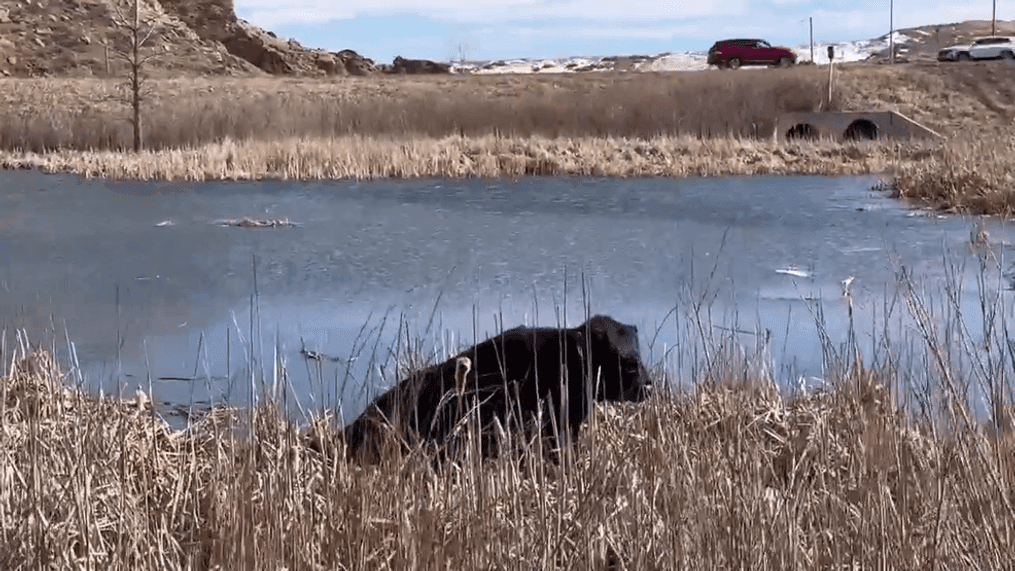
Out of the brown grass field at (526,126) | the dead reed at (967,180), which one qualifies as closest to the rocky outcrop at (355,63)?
the brown grass field at (526,126)

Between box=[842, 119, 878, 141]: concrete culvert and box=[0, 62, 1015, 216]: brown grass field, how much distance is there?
0.87 metres

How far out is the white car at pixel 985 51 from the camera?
33.8 meters

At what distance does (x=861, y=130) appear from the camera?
88.9 feet

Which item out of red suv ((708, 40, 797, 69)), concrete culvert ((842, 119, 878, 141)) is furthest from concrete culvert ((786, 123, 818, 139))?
red suv ((708, 40, 797, 69))

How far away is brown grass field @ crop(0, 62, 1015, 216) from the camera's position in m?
17.2

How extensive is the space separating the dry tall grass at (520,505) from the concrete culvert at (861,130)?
23795mm

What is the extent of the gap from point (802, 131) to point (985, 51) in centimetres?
896

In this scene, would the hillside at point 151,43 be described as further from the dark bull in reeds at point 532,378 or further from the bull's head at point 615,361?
the bull's head at point 615,361

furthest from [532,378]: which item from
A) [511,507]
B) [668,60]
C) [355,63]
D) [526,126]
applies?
[668,60]

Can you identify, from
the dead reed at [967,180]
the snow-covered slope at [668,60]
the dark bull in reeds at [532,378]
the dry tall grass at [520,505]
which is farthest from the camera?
the snow-covered slope at [668,60]

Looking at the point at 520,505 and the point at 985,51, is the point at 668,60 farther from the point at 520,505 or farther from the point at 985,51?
the point at 520,505

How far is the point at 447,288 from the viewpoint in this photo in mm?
8438

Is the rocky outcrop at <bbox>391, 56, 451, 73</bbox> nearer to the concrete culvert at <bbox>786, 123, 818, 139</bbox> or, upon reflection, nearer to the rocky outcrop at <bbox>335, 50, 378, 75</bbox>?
the rocky outcrop at <bbox>335, 50, 378, 75</bbox>

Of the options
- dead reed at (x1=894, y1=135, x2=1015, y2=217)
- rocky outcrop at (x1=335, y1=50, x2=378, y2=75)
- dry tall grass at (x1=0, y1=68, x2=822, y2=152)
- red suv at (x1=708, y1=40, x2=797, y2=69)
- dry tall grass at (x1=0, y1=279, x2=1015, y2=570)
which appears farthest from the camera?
rocky outcrop at (x1=335, y1=50, x2=378, y2=75)
